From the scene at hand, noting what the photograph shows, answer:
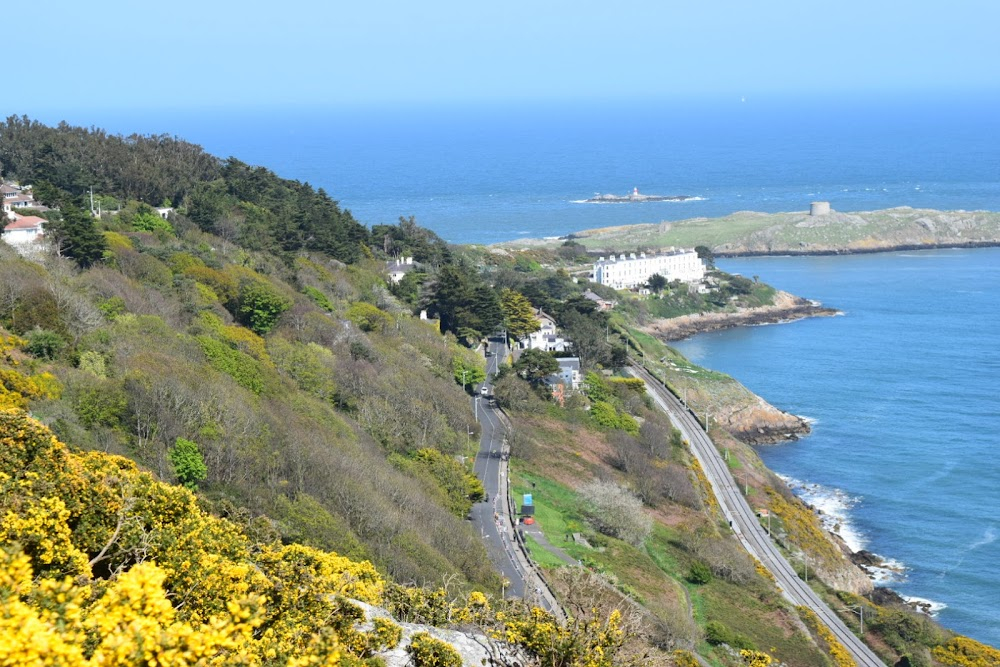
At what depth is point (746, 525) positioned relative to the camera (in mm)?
37188

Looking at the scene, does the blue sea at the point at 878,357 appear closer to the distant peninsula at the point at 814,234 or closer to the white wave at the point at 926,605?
the white wave at the point at 926,605

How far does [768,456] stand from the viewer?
50000 mm

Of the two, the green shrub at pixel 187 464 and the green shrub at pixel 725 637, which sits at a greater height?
the green shrub at pixel 187 464

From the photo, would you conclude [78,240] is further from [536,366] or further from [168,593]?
[168,593]

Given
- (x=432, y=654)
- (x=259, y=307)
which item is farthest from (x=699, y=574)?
(x=432, y=654)

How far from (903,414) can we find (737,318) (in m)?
28.3

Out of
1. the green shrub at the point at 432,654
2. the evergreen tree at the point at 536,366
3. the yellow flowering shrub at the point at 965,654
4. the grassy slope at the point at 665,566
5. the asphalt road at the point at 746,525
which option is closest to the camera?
the green shrub at the point at 432,654

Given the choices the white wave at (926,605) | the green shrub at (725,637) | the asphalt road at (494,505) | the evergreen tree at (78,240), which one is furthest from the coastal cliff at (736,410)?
the evergreen tree at (78,240)

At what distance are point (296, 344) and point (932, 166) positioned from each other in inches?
6613

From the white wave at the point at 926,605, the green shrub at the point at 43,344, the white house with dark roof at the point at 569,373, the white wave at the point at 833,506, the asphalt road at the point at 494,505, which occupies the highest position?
the green shrub at the point at 43,344

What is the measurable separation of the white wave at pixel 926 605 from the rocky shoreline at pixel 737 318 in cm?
4421

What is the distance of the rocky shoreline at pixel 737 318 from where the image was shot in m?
79.0

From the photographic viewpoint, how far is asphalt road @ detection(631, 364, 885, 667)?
96.3ft

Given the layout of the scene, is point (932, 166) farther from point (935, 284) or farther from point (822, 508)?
point (822, 508)
